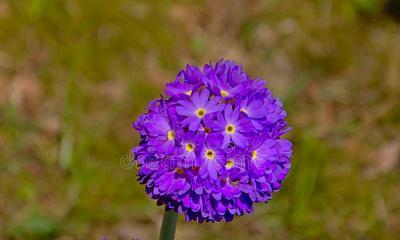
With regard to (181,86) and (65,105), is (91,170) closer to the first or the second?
(65,105)

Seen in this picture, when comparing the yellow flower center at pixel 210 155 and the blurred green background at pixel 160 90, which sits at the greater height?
the blurred green background at pixel 160 90

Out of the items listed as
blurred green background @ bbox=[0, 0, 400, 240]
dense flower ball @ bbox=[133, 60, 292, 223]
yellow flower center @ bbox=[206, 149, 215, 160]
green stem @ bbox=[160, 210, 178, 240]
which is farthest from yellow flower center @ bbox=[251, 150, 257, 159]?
blurred green background @ bbox=[0, 0, 400, 240]

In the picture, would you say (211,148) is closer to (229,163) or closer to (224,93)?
(229,163)

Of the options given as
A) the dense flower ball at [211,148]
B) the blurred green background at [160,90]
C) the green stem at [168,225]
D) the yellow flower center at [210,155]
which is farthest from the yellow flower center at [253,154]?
the blurred green background at [160,90]

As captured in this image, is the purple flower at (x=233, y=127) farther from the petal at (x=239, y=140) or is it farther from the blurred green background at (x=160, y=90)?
the blurred green background at (x=160, y=90)

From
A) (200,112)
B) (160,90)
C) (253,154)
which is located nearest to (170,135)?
(200,112)

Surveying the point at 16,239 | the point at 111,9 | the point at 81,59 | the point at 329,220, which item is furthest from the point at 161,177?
the point at 111,9
